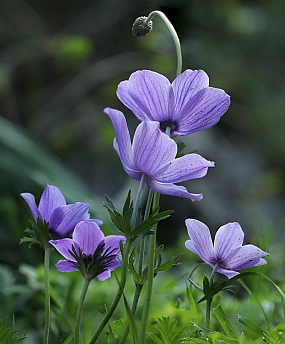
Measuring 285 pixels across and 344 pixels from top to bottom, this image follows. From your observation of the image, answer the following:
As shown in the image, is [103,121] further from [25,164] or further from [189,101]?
[189,101]

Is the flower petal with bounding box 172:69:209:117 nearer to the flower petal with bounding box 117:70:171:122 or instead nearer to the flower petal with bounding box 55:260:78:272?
the flower petal with bounding box 117:70:171:122

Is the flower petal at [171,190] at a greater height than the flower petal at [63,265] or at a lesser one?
greater

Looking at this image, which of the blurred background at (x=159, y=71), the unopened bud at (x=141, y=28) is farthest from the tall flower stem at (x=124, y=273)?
the blurred background at (x=159, y=71)

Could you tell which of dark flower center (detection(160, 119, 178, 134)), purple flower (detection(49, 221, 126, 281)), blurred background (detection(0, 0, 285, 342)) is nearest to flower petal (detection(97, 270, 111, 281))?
purple flower (detection(49, 221, 126, 281))

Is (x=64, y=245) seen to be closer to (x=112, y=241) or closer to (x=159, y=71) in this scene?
(x=112, y=241)

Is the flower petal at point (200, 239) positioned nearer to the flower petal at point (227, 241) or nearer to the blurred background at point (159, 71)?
the flower petal at point (227, 241)

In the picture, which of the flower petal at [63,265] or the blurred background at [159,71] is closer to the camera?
the flower petal at [63,265]

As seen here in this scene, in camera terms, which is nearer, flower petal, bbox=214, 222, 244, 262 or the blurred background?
flower petal, bbox=214, 222, 244, 262
